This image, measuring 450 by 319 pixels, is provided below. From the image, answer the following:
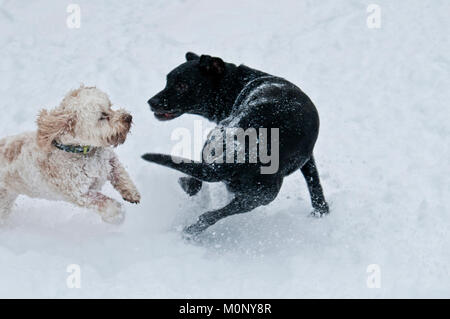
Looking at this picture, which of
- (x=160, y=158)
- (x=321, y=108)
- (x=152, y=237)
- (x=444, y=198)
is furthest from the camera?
(x=321, y=108)

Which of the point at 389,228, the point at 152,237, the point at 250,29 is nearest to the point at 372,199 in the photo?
the point at 389,228

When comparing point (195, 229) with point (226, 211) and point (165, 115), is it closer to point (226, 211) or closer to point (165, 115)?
point (226, 211)

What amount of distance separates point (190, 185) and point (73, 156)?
105cm

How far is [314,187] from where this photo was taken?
465cm

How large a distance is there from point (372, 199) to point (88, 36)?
405cm

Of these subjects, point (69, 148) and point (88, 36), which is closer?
point (69, 148)

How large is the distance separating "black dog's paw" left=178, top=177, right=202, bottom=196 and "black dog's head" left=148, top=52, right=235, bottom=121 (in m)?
0.54

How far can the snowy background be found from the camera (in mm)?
3998

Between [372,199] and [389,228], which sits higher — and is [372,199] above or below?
above

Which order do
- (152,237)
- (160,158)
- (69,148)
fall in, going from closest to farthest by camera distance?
(160,158), (69,148), (152,237)

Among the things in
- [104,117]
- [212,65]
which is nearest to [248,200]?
[104,117]

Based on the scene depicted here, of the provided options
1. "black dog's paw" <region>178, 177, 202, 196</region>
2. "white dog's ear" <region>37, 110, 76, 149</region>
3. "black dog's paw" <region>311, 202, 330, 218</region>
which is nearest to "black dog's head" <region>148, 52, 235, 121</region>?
"black dog's paw" <region>178, 177, 202, 196</region>

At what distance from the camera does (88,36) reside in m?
7.02

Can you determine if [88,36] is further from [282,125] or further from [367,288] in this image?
[367,288]
